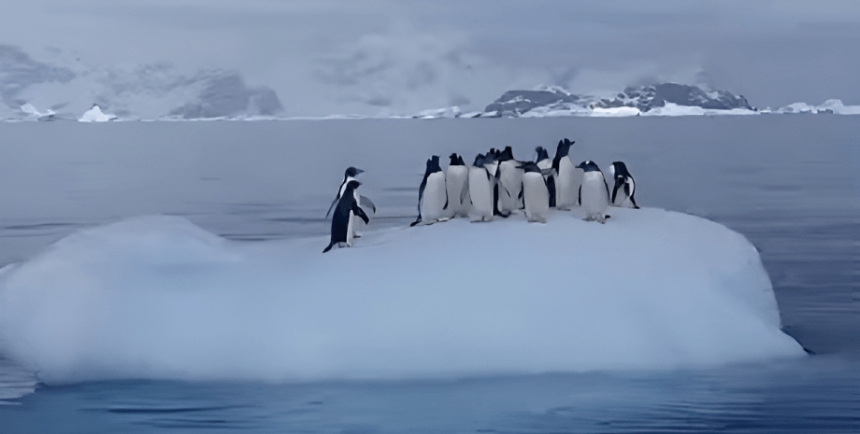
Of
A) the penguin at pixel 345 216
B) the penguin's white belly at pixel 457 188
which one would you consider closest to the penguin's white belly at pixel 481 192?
the penguin's white belly at pixel 457 188

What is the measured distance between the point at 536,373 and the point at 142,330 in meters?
2.12

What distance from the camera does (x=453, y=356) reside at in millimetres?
5301

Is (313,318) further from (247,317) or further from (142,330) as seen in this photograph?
(142,330)

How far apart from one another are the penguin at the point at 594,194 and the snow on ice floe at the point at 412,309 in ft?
0.65

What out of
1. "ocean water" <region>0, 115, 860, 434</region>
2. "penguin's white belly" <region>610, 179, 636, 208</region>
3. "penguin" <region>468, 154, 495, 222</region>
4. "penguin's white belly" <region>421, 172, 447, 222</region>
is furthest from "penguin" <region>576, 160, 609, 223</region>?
"ocean water" <region>0, 115, 860, 434</region>

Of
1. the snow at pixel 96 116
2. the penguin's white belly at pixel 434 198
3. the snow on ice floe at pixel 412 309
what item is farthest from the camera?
the snow at pixel 96 116

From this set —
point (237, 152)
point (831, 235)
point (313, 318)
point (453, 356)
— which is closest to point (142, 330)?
point (313, 318)

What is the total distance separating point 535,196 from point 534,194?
0.02 meters

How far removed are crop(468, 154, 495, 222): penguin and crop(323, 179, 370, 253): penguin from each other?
0.69 metres

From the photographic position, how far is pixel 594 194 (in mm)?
6492

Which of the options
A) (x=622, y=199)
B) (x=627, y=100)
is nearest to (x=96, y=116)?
(x=627, y=100)

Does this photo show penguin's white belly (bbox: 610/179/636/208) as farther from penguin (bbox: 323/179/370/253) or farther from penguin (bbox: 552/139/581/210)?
penguin (bbox: 323/179/370/253)

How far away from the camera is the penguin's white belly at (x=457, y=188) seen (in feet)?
21.8

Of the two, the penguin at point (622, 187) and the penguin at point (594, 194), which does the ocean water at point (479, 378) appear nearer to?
the penguin at point (622, 187)
